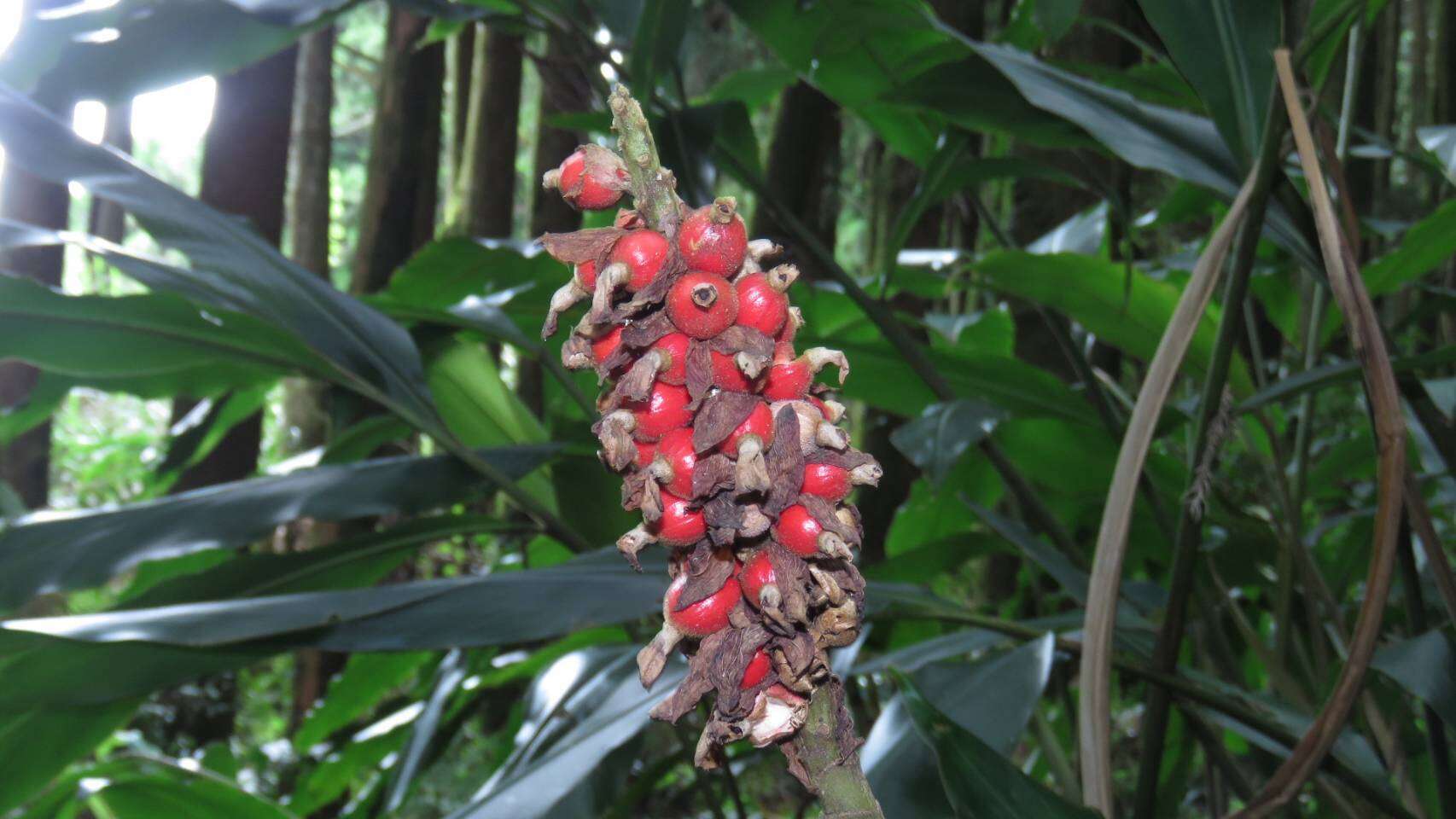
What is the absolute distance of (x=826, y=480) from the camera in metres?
0.27

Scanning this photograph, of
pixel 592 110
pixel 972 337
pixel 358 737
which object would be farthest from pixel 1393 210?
pixel 358 737

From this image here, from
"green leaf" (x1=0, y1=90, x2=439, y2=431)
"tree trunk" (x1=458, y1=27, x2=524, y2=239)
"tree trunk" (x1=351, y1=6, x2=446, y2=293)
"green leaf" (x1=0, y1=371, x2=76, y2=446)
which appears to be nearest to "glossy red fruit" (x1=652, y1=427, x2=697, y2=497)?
"green leaf" (x1=0, y1=90, x2=439, y2=431)

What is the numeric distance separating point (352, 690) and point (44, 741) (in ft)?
2.01

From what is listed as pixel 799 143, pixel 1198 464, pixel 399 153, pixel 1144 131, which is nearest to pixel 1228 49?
pixel 1144 131

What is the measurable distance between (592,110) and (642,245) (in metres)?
0.97

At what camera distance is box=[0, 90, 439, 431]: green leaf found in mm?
719

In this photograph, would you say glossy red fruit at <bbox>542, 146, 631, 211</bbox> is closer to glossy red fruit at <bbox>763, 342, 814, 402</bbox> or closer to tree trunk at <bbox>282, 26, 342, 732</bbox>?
glossy red fruit at <bbox>763, 342, 814, 402</bbox>

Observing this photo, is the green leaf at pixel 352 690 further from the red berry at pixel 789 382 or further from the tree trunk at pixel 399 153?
the tree trunk at pixel 399 153

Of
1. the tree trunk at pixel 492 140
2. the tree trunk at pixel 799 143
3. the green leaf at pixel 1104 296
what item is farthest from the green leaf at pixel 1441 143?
the tree trunk at pixel 492 140

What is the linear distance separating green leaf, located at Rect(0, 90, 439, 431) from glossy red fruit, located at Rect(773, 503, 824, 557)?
0.61 meters

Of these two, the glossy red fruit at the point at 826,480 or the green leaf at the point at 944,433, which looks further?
the green leaf at the point at 944,433

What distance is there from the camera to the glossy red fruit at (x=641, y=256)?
27 centimetres

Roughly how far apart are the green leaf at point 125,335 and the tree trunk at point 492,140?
3.17 metres

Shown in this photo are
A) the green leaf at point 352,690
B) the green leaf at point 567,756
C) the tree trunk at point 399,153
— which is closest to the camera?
the green leaf at point 567,756
